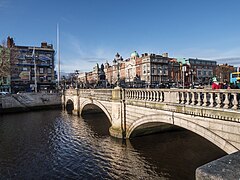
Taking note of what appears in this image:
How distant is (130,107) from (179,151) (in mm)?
4966

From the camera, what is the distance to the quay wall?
37.2m

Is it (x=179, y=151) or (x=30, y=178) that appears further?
(x=179, y=151)

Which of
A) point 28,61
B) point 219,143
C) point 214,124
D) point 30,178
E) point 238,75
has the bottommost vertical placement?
point 30,178

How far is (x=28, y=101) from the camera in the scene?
4009cm

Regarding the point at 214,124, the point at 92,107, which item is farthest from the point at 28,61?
the point at 214,124

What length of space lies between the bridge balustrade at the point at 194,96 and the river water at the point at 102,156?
395 cm

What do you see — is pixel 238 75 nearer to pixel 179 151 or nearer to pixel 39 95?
pixel 179 151

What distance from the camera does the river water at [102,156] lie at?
409 inches

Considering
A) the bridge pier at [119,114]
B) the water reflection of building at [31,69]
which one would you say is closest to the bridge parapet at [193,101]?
the bridge pier at [119,114]

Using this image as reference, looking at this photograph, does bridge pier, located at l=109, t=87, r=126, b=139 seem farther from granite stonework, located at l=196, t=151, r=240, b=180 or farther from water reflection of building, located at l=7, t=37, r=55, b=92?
water reflection of building, located at l=7, t=37, r=55, b=92

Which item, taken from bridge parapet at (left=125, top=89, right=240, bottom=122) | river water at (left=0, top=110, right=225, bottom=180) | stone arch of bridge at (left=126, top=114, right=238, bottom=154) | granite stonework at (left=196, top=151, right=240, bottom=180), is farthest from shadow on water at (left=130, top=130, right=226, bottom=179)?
granite stonework at (left=196, top=151, right=240, bottom=180)

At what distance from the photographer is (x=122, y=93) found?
16.0 m

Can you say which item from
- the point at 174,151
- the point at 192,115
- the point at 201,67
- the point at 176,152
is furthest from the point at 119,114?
the point at 201,67

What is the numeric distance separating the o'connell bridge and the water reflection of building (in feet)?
164
